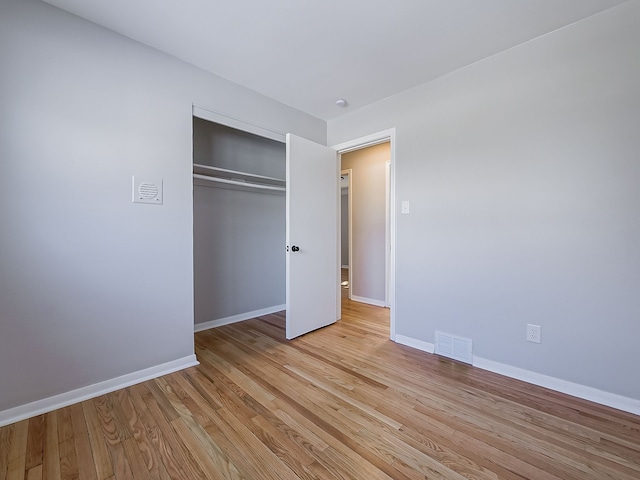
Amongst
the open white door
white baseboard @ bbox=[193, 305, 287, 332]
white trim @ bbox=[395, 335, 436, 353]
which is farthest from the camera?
white baseboard @ bbox=[193, 305, 287, 332]

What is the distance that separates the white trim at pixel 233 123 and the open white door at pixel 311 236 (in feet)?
0.84

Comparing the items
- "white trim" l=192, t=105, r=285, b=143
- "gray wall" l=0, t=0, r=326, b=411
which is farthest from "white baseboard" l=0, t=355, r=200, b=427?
"white trim" l=192, t=105, r=285, b=143

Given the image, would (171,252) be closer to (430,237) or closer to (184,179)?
(184,179)

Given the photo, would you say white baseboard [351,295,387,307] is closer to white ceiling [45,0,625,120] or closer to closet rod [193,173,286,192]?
closet rod [193,173,286,192]

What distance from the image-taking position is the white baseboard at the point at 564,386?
1.64 meters

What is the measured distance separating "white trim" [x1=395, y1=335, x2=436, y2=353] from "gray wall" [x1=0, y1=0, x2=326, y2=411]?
6.33ft

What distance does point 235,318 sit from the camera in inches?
130

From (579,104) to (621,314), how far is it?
137 cm

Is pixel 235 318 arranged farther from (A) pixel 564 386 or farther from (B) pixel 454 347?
(A) pixel 564 386

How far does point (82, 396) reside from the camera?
176 centimetres

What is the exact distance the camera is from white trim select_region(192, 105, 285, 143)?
2.31 metres

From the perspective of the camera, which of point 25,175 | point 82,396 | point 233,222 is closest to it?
point 25,175

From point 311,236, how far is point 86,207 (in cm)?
182

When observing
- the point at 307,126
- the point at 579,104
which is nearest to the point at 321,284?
the point at 307,126
